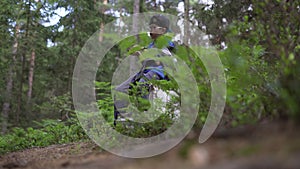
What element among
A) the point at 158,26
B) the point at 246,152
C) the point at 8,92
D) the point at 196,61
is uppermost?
the point at 158,26

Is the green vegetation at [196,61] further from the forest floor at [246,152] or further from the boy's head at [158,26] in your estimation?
the boy's head at [158,26]

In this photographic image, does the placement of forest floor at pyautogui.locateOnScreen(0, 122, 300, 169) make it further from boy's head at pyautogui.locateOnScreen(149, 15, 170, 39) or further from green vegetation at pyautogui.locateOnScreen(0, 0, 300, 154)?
boy's head at pyautogui.locateOnScreen(149, 15, 170, 39)

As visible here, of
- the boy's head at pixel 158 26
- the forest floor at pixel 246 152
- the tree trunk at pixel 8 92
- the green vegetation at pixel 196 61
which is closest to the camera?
the forest floor at pixel 246 152

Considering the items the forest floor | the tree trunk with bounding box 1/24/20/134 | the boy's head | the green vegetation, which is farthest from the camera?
the tree trunk with bounding box 1/24/20/134

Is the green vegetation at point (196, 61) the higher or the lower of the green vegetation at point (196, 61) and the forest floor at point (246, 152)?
the higher

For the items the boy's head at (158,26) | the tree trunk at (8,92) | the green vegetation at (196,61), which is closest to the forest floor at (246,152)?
the green vegetation at (196,61)

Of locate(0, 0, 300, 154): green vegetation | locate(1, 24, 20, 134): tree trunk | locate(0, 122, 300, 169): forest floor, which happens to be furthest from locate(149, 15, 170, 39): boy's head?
locate(1, 24, 20, 134): tree trunk

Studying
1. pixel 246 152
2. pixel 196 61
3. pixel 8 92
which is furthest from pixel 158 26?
pixel 8 92

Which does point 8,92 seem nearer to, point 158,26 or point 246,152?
point 158,26

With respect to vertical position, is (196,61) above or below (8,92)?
above

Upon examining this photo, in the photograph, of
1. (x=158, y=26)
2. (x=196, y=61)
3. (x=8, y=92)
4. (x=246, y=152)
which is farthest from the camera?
(x=8, y=92)

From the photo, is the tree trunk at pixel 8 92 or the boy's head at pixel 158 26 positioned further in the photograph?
the tree trunk at pixel 8 92

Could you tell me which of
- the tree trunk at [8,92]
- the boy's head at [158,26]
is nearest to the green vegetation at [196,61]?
the tree trunk at [8,92]

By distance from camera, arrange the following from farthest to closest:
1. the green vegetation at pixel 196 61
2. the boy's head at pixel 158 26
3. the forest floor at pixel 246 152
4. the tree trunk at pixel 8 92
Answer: the tree trunk at pixel 8 92, the boy's head at pixel 158 26, the green vegetation at pixel 196 61, the forest floor at pixel 246 152
